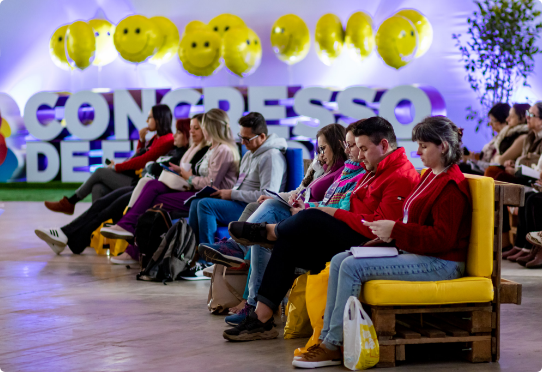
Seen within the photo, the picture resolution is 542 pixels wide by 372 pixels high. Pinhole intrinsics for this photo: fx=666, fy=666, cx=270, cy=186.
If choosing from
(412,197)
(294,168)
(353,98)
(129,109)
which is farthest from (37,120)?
(412,197)

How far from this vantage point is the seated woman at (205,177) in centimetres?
507

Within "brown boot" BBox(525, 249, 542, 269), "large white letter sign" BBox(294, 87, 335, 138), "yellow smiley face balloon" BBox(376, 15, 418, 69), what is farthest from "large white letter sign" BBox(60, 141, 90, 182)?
"brown boot" BBox(525, 249, 542, 269)

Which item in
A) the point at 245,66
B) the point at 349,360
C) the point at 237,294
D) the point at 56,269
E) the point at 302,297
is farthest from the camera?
the point at 245,66

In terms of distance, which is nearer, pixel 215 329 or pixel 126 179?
pixel 215 329

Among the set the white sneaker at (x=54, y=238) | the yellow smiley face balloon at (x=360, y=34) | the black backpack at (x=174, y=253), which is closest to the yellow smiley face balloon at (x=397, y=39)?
the yellow smiley face balloon at (x=360, y=34)

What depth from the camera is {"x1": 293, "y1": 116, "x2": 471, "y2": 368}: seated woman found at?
267cm

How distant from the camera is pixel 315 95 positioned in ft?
32.7

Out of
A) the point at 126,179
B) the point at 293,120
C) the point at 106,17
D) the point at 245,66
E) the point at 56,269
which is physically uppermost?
the point at 106,17

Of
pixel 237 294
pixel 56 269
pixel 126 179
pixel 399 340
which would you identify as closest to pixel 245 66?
pixel 126 179

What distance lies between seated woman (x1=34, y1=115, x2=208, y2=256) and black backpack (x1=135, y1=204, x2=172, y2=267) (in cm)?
94

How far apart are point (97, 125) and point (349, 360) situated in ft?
28.2

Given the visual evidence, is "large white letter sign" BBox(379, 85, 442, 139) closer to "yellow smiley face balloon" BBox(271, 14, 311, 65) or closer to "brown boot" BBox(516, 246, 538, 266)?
"yellow smiley face balloon" BBox(271, 14, 311, 65)

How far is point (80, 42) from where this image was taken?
9.86m

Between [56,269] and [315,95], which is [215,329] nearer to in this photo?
[56,269]
